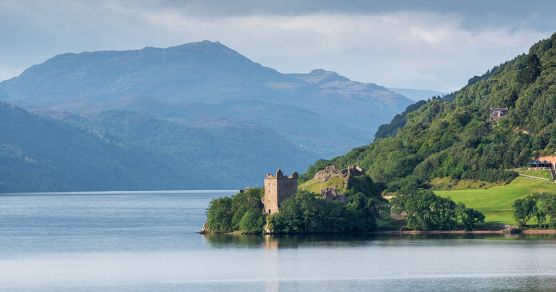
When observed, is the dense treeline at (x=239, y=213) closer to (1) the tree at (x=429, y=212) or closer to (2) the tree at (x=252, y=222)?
(2) the tree at (x=252, y=222)

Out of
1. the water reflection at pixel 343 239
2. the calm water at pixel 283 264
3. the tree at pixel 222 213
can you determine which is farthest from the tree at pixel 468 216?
the tree at pixel 222 213

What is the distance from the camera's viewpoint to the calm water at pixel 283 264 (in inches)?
4705

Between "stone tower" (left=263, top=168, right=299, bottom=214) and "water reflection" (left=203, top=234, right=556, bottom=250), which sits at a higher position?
"stone tower" (left=263, top=168, right=299, bottom=214)

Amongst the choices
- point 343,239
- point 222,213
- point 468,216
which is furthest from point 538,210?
point 222,213

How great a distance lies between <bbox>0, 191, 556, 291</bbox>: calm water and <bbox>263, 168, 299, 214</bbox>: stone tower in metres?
11.5

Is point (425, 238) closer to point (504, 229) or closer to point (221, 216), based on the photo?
point (504, 229)

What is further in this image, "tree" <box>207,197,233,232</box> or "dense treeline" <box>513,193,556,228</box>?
"tree" <box>207,197,233,232</box>

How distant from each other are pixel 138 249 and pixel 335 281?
50.9 m

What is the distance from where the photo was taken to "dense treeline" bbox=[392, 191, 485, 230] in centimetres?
19062

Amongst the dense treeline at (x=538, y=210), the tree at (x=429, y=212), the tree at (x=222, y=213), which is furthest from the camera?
the tree at (x=222, y=213)

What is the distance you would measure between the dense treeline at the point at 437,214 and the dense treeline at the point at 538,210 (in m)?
6.03

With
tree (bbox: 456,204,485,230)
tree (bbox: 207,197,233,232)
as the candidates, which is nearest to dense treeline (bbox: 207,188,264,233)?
tree (bbox: 207,197,233,232)

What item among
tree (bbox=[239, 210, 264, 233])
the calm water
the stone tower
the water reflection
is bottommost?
the calm water

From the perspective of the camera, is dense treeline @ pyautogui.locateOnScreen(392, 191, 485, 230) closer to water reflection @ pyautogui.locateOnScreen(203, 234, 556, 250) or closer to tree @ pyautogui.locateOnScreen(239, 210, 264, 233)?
water reflection @ pyautogui.locateOnScreen(203, 234, 556, 250)
